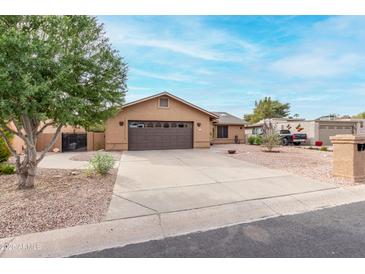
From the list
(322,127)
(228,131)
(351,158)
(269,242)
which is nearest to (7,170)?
(269,242)

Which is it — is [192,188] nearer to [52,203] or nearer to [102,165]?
[102,165]

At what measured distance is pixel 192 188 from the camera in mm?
6105

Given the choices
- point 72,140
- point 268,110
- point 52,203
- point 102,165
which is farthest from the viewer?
point 268,110

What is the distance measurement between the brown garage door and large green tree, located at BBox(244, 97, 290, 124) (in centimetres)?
3432

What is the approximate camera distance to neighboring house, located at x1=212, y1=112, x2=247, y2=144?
2448cm

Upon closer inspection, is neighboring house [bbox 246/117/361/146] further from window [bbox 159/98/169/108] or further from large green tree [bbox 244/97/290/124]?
large green tree [bbox 244/97/290/124]

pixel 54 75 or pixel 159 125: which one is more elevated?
pixel 54 75

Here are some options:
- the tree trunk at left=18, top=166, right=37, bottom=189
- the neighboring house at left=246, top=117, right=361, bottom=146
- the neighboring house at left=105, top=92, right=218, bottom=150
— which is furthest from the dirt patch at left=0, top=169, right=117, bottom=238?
the neighboring house at left=246, top=117, right=361, bottom=146

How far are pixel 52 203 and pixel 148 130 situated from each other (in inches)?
478

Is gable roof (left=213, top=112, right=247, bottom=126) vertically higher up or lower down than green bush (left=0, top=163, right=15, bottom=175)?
higher up

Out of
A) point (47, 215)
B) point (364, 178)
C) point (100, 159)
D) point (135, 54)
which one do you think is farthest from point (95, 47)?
point (364, 178)

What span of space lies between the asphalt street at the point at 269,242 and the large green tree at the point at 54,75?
337 centimetres

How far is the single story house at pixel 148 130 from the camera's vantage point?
15828mm
